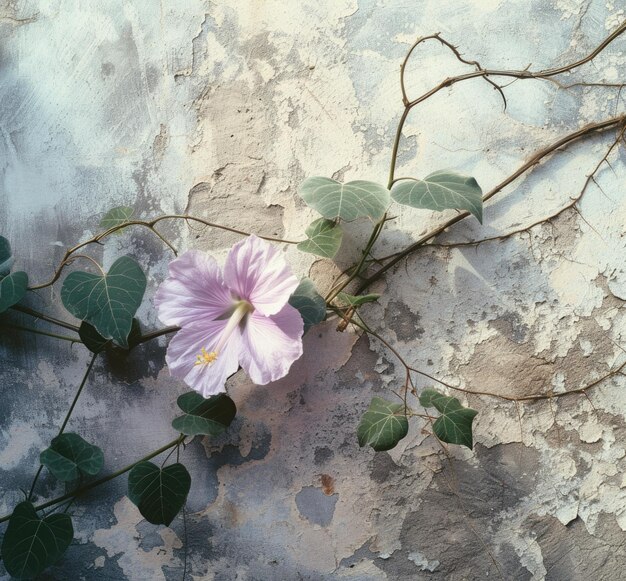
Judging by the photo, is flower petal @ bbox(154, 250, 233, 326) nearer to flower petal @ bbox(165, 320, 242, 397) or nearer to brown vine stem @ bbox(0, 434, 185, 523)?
flower petal @ bbox(165, 320, 242, 397)

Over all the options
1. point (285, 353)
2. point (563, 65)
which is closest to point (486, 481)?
point (285, 353)

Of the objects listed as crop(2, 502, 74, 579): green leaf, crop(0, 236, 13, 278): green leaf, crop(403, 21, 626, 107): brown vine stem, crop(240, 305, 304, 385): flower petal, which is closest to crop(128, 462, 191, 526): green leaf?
crop(2, 502, 74, 579): green leaf

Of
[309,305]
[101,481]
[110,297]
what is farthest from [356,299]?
[101,481]

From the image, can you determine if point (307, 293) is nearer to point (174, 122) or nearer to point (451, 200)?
point (451, 200)

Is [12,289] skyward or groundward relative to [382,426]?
skyward

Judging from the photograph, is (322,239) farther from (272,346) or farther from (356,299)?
(272,346)

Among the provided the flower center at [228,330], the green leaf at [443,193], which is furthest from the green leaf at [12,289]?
the green leaf at [443,193]
